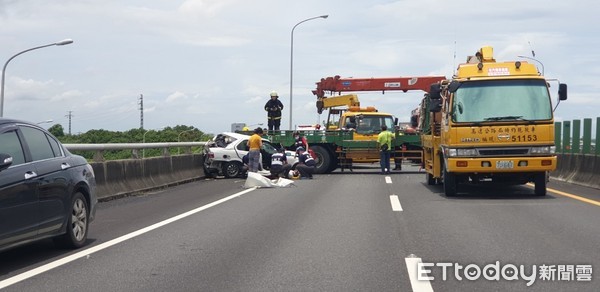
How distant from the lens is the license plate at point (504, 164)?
1605 centimetres

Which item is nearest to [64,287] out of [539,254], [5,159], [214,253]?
[5,159]

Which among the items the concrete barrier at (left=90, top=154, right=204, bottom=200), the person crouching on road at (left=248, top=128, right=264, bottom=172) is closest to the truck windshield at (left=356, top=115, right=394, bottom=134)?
the concrete barrier at (left=90, top=154, right=204, bottom=200)

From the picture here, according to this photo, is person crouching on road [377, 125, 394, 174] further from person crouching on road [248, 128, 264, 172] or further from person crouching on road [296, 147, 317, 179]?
person crouching on road [248, 128, 264, 172]

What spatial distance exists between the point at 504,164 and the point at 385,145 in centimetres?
1135

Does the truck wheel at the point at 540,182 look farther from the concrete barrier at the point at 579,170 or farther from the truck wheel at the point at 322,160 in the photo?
the truck wheel at the point at 322,160

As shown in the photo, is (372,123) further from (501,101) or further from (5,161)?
(5,161)

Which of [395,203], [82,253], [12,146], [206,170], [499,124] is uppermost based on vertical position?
[499,124]

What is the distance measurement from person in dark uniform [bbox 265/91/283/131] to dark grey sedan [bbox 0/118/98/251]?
64.8 feet

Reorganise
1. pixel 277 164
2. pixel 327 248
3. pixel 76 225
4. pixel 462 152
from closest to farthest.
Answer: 1. pixel 327 248
2. pixel 76 225
3. pixel 462 152
4. pixel 277 164

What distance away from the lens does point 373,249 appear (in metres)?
9.23

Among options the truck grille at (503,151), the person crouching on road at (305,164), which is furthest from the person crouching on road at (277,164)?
the truck grille at (503,151)

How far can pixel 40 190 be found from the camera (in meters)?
8.55

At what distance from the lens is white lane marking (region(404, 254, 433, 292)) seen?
6910 mm

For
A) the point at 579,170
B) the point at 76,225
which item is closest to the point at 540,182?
the point at 579,170
